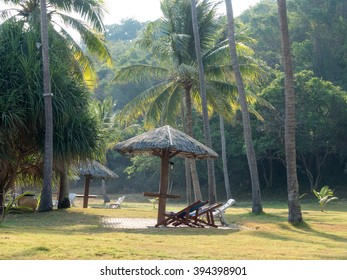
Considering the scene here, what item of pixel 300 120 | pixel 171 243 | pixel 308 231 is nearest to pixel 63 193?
pixel 308 231

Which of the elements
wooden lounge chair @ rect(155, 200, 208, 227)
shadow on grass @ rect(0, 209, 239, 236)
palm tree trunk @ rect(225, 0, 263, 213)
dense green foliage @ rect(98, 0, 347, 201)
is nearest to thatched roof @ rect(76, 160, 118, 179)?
shadow on grass @ rect(0, 209, 239, 236)

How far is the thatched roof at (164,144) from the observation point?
15.1 m

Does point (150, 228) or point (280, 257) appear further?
point (150, 228)

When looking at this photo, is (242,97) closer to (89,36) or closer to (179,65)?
(179,65)

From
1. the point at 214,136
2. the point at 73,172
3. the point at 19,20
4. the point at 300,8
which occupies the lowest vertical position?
the point at 73,172

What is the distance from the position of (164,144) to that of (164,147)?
0.33 ft

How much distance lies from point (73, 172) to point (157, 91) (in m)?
5.27

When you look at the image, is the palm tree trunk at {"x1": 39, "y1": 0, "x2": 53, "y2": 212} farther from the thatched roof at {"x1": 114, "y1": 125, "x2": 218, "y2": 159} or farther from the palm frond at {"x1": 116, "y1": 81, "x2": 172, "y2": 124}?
the palm frond at {"x1": 116, "y1": 81, "x2": 172, "y2": 124}

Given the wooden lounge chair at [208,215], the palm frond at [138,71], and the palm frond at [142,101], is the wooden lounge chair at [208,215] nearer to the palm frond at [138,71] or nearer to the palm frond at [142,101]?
the palm frond at [142,101]

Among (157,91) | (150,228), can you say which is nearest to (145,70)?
(157,91)

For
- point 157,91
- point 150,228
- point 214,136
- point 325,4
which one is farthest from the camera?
point 325,4

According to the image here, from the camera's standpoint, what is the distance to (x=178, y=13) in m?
25.8

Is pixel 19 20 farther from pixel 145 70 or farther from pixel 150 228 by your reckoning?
pixel 150 228

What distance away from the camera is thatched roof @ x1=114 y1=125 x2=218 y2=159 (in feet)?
49.7
